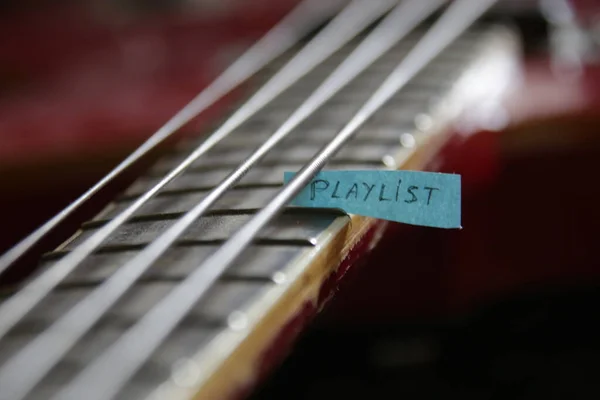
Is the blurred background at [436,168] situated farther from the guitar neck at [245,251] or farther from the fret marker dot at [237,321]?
the fret marker dot at [237,321]

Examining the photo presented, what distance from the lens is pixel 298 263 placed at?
0.39 meters

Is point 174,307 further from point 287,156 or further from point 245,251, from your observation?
point 287,156

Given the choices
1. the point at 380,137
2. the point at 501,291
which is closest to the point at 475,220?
the point at 501,291

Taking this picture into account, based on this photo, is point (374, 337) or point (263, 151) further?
point (374, 337)

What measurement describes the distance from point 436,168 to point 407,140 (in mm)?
40

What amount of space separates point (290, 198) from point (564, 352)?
0.55m

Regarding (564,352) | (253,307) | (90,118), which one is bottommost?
(564,352)

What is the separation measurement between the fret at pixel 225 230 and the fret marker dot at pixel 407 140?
0.36ft

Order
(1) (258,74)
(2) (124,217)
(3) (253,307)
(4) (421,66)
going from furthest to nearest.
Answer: (1) (258,74)
(4) (421,66)
(2) (124,217)
(3) (253,307)

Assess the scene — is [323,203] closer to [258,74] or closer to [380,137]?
[380,137]

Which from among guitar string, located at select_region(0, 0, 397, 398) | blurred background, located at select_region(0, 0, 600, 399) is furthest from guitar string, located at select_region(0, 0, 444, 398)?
blurred background, located at select_region(0, 0, 600, 399)

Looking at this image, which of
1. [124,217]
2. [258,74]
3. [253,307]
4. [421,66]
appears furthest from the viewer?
[258,74]

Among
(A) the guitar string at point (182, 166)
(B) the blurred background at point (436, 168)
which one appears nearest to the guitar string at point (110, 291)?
(A) the guitar string at point (182, 166)

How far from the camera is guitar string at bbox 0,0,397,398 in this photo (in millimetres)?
323
